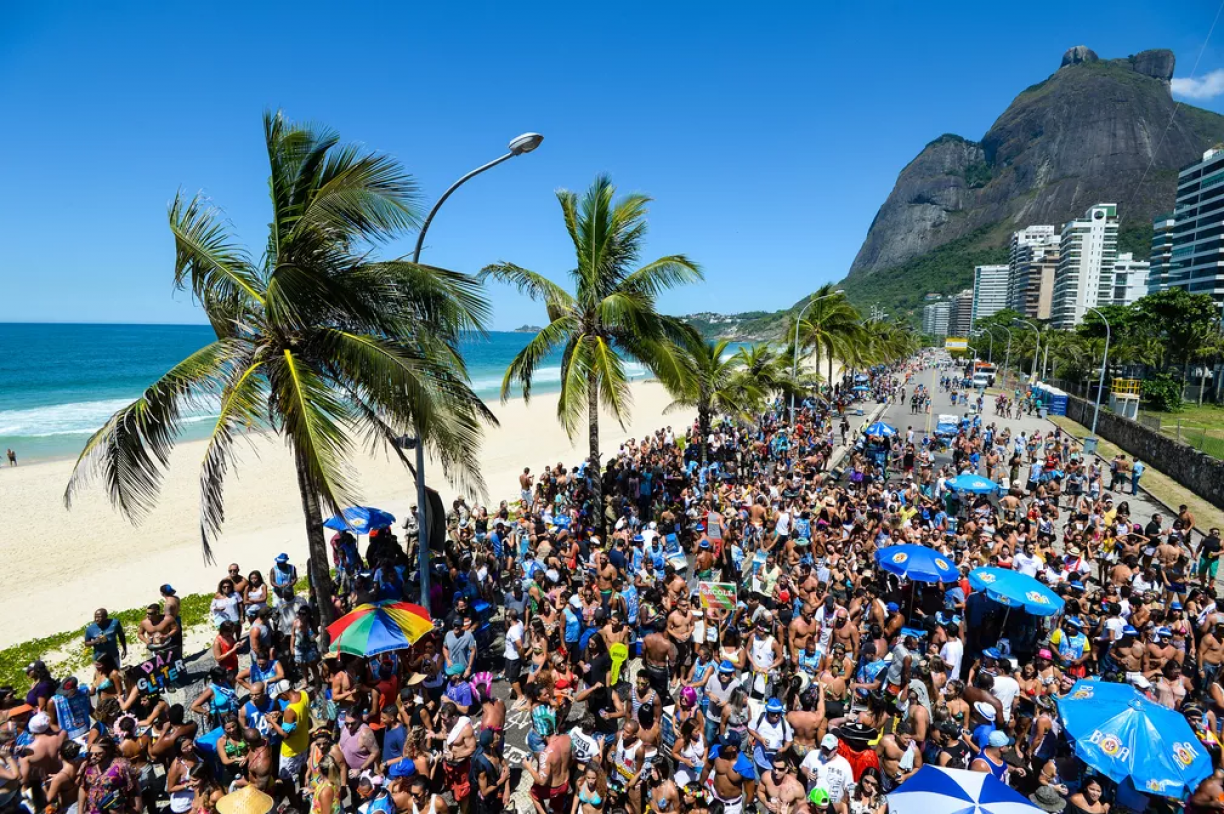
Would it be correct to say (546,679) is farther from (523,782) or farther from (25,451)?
(25,451)

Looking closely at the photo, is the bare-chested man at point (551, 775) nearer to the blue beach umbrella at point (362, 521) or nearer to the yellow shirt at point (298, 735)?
the yellow shirt at point (298, 735)

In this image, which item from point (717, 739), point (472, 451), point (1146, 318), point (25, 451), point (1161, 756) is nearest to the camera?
point (1161, 756)

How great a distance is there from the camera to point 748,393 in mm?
21219

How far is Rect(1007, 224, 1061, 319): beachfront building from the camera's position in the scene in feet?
528

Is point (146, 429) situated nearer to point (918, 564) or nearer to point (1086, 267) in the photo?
point (918, 564)

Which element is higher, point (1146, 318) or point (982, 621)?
point (1146, 318)

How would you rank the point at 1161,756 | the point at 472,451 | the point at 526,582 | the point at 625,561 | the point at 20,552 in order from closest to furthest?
the point at 1161,756 → the point at 472,451 → the point at 526,582 → the point at 625,561 → the point at 20,552

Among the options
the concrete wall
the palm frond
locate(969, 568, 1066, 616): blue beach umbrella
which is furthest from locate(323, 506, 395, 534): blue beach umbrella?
the concrete wall

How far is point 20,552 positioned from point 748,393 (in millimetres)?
21290

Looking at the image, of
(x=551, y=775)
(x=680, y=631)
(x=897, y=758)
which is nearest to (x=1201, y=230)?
(x=680, y=631)

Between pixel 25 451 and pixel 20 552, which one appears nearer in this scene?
pixel 20 552

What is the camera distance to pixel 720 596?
9.23 metres

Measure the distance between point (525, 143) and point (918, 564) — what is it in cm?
794

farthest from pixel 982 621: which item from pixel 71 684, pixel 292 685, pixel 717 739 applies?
pixel 71 684
